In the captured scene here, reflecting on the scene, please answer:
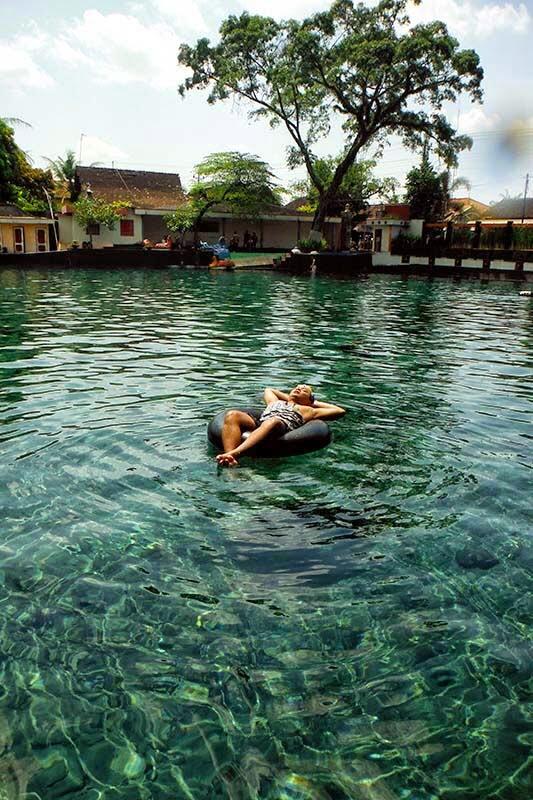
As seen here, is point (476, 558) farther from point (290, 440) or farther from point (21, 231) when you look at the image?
point (21, 231)

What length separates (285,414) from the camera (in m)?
7.04

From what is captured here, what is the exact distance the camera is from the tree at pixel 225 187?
41.8 meters

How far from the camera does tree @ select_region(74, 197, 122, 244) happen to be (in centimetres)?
4059

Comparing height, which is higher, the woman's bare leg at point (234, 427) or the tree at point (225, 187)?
the tree at point (225, 187)

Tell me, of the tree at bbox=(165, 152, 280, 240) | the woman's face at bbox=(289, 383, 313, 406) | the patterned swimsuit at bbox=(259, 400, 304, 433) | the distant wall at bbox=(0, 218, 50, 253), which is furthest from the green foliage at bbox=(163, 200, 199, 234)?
the patterned swimsuit at bbox=(259, 400, 304, 433)

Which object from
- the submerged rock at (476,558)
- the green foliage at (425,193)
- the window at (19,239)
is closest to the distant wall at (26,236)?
the window at (19,239)

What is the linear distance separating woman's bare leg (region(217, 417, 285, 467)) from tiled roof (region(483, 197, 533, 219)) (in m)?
57.2

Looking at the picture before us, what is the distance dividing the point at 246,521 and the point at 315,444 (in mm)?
1743

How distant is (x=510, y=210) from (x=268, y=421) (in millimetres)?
61193

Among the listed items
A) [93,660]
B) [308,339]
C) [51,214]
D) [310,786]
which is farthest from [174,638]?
[51,214]

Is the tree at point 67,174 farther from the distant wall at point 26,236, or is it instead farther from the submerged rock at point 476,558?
the submerged rock at point 476,558

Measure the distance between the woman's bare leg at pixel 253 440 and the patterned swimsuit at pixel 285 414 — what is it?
0.10m

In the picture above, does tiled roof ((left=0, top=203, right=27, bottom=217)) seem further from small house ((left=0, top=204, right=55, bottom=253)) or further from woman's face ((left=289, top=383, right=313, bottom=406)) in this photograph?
woman's face ((left=289, top=383, right=313, bottom=406))

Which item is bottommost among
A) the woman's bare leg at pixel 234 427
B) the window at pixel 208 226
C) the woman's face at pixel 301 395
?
the woman's bare leg at pixel 234 427
